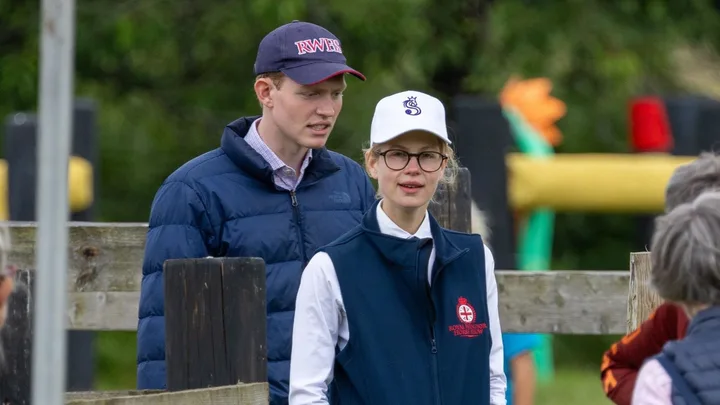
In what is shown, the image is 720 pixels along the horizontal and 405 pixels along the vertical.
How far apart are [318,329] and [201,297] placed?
0.25 m

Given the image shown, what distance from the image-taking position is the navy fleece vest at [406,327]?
3033mm

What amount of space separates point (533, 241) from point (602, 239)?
5115 mm

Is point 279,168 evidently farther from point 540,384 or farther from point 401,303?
point 540,384

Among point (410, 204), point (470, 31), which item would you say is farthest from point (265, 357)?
point (470, 31)

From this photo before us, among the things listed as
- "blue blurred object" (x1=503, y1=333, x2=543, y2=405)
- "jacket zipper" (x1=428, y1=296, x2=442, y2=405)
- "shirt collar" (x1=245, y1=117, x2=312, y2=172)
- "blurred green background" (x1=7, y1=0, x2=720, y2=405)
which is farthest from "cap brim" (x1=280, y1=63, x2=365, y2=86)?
"blurred green background" (x1=7, y1=0, x2=720, y2=405)

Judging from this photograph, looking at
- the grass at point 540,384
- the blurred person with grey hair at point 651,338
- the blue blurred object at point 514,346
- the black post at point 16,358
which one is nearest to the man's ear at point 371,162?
the blurred person with grey hair at point 651,338

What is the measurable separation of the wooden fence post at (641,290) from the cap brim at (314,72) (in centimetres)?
89

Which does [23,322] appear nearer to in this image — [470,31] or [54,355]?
[54,355]

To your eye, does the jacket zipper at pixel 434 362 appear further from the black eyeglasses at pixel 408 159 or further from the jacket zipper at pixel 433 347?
the black eyeglasses at pixel 408 159

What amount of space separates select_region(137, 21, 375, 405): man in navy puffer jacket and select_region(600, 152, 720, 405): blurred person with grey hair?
0.85 m

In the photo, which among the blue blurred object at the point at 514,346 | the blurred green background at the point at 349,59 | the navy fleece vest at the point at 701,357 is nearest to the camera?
the navy fleece vest at the point at 701,357

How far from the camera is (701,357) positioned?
8.38 ft

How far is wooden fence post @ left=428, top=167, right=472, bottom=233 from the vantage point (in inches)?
166

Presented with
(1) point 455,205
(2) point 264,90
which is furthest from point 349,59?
(2) point 264,90
